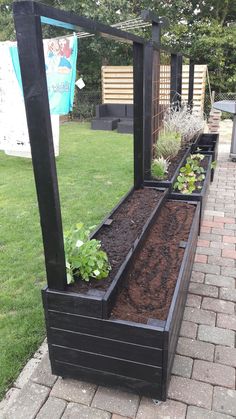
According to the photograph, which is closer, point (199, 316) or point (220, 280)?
point (199, 316)

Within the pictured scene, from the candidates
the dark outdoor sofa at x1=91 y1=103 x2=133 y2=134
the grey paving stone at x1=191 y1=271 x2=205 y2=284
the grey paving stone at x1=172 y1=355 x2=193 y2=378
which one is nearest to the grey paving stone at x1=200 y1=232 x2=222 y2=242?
the grey paving stone at x1=191 y1=271 x2=205 y2=284

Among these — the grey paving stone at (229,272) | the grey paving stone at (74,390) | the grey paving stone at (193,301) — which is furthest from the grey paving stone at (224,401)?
the grey paving stone at (229,272)

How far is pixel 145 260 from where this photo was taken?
253 cm

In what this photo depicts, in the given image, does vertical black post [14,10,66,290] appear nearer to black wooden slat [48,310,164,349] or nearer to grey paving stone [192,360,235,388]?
black wooden slat [48,310,164,349]

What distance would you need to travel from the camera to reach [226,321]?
95.4 inches

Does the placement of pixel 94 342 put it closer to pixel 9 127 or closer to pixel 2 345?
pixel 2 345

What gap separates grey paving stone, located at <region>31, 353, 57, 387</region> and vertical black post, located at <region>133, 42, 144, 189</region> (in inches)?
80.8

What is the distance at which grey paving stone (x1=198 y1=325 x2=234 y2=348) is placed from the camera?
7.33 ft

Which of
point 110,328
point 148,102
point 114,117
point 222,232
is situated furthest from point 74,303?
point 114,117

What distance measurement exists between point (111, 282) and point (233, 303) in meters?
1.10

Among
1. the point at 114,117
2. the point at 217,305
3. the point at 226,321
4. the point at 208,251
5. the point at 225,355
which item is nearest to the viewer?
the point at 225,355

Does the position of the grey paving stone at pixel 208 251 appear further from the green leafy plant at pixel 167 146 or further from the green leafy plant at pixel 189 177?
the green leafy plant at pixel 167 146

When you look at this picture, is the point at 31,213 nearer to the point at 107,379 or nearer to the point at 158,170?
the point at 158,170

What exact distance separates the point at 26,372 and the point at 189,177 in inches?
110
